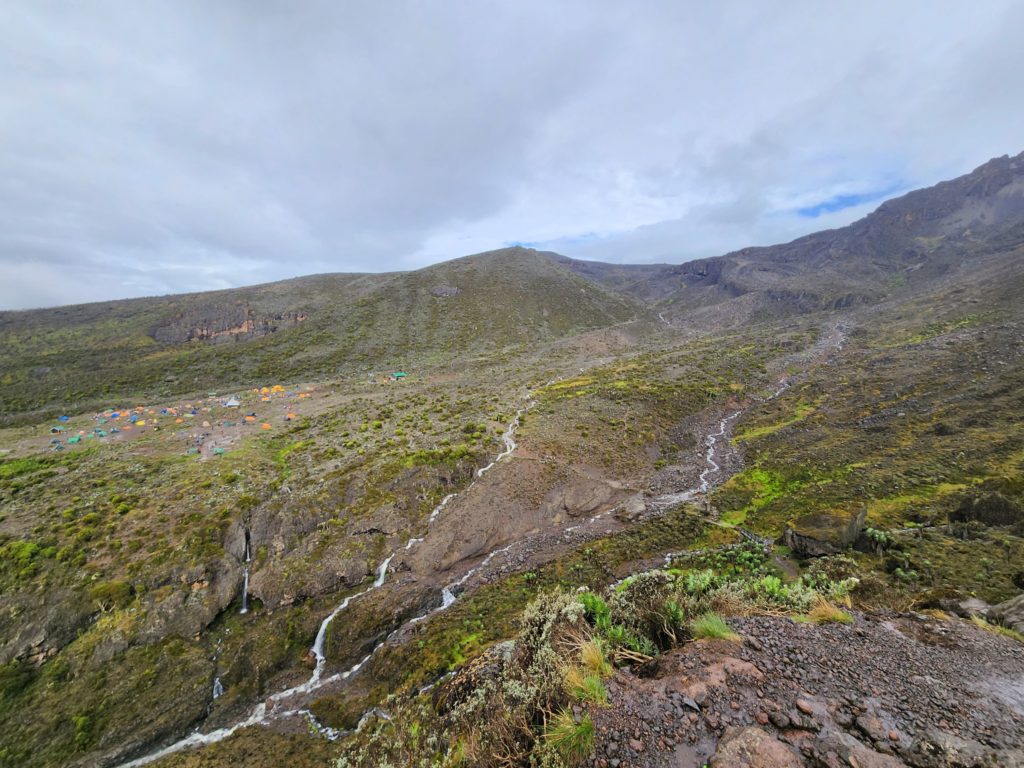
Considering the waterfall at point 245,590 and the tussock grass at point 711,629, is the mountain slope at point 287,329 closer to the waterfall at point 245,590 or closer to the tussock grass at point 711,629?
the waterfall at point 245,590

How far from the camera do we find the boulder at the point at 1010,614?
951cm

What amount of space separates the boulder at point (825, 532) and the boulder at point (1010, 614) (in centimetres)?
981

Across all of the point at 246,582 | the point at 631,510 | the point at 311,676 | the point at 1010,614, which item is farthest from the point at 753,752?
the point at 246,582

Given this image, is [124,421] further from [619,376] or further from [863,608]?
[863,608]

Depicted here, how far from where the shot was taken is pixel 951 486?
2341 cm

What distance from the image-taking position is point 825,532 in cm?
2031

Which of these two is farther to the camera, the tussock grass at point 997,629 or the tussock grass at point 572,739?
the tussock grass at point 997,629

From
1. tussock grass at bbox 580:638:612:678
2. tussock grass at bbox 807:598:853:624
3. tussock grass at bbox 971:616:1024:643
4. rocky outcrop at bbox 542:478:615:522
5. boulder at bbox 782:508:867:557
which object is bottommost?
rocky outcrop at bbox 542:478:615:522

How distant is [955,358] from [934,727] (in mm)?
56395

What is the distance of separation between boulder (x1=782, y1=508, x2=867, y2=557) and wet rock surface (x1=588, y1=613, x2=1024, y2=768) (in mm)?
12205

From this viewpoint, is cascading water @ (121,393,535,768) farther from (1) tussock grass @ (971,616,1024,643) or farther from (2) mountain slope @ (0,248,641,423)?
(2) mountain slope @ (0,248,641,423)

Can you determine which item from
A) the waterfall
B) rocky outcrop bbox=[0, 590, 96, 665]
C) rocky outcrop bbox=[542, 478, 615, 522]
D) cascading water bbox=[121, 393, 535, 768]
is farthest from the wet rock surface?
rocky outcrop bbox=[0, 590, 96, 665]

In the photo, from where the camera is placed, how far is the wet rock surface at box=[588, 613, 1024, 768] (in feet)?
19.2

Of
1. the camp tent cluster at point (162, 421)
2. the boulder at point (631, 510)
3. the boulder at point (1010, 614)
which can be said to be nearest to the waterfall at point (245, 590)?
the camp tent cluster at point (162, 421)
